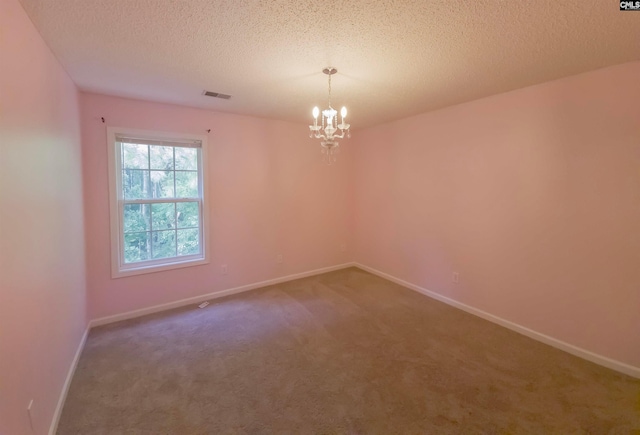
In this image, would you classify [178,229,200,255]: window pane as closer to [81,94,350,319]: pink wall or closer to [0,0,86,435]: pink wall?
[81,94,350,319]: pink wall

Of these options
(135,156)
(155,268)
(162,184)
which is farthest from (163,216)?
(135,156)

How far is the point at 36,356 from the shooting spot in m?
1.51

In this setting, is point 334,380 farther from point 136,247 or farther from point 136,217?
point 136,217

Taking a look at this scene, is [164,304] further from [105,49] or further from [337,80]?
[337,80]

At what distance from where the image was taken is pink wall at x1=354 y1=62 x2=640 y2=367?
7.11 ft

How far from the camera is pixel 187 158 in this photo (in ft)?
11.3

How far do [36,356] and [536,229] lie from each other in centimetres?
381

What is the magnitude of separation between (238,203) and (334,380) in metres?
2.50

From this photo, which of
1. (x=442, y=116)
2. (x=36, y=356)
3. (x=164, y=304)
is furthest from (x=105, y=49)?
(x=442, y=116)

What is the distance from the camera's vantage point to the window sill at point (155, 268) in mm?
3041

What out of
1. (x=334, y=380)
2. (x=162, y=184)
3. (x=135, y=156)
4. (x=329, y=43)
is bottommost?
(x=334, y=380)

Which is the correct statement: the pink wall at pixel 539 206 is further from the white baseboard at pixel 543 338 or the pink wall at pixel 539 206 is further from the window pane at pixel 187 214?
the window pane at pixel 187 214

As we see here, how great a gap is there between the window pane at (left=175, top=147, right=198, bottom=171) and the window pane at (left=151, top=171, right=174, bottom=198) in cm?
16

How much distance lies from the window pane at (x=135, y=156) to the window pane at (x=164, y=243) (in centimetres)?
79
